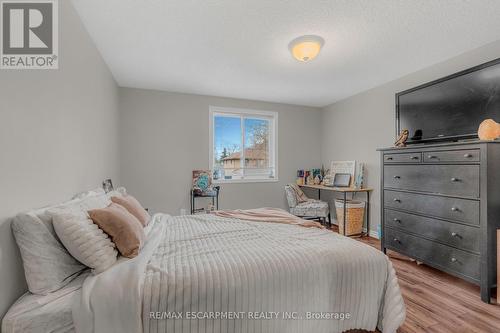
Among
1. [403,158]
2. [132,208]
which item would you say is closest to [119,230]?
[132,208]

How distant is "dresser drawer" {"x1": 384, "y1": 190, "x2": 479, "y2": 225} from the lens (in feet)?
6.96

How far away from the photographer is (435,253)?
2408 millimetres

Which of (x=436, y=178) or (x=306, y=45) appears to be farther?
(x=436, y=178)

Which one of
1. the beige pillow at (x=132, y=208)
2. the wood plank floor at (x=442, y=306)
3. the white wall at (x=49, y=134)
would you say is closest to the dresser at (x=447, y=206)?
the wood plank floor at (x=442, y=306)

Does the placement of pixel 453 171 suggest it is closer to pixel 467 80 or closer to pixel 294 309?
pixel 467 80

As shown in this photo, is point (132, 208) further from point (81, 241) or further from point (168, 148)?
point (168, 148)

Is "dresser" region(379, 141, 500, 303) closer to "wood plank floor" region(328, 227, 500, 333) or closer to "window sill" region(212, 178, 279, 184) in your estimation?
"wood plank floor" region(328, 227, 500, 333)

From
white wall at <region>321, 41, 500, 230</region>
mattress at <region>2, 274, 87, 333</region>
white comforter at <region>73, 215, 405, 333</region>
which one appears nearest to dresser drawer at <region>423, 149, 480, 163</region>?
white wall at <region>321, 41, 500, 230</region>

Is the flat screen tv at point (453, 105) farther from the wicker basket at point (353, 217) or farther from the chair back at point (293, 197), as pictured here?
the chair back at point (293, 197)

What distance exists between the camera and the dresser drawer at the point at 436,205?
2121 mm

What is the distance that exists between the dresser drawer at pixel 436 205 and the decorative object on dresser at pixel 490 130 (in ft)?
2.00

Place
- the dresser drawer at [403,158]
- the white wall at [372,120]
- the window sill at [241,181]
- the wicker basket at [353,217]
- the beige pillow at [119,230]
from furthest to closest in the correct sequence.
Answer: the window sill at [241,181]
the wicker basket at [353,217]
the white wall at [372,120]
the dresser drawer at [403,158]
the beige pillow at [119,230]

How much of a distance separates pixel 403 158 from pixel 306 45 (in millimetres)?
1739

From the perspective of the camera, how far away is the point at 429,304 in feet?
6.43
